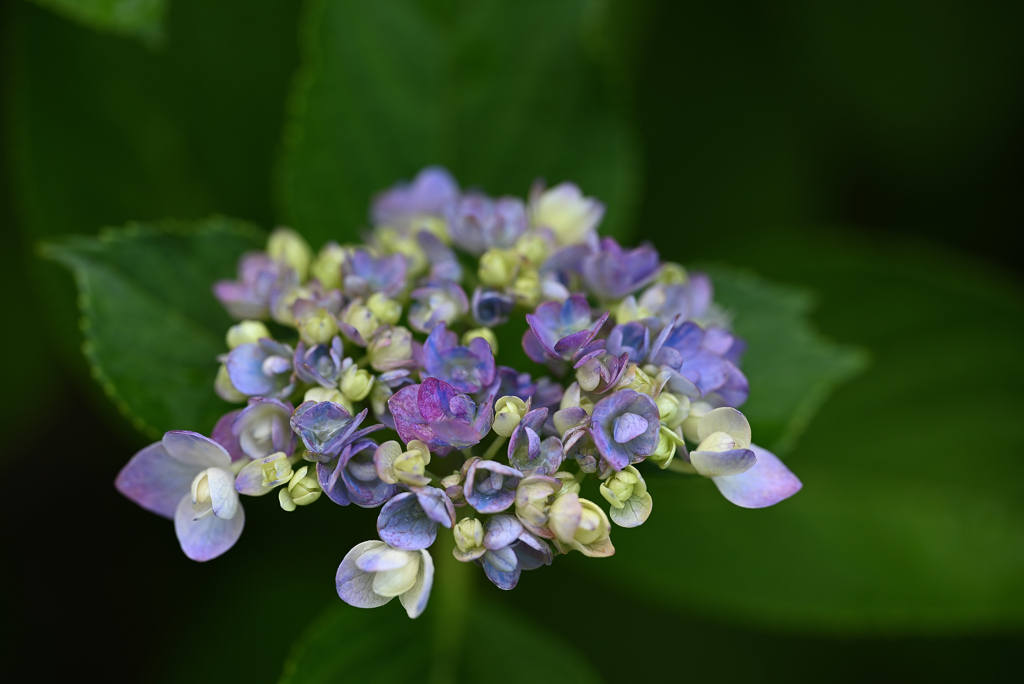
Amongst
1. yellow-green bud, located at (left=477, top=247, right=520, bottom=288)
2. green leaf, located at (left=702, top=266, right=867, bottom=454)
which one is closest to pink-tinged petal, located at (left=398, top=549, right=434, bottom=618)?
yellow-green bud, located at (left=477, top=247, right=520, bottom=288)

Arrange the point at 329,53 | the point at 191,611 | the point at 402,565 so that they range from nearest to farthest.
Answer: the point at 402,565 → the point at 329,53 → the point at 191,611

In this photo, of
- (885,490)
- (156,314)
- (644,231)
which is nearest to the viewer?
(156,314)

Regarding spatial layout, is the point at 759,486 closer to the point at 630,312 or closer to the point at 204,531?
the point at 630,312

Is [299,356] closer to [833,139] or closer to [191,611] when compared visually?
[191,611]

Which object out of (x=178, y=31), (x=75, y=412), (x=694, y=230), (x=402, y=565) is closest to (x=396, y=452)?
(x=402, y=565)

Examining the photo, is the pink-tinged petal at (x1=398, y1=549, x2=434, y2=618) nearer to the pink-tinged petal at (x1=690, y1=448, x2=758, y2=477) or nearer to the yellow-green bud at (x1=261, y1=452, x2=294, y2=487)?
the yellow-green bud at (x1=261, y1=452, x2=294, y2=487)

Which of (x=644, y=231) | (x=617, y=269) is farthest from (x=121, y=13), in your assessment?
(x=644, y=231)
